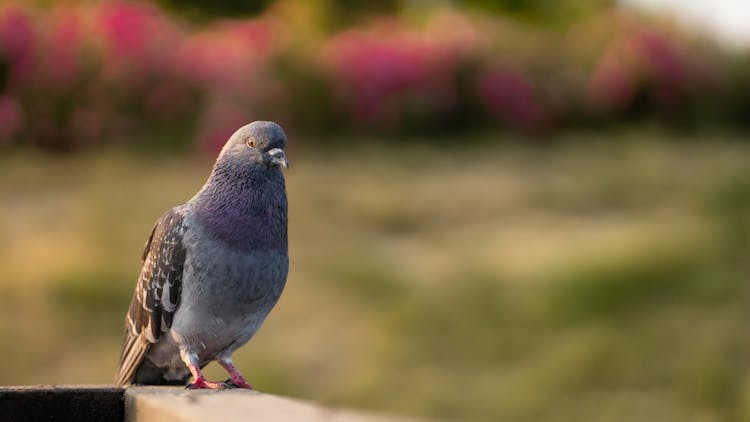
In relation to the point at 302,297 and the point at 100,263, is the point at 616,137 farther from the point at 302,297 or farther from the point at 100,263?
the point at 100,263

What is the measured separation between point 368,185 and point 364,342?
144 centimetres

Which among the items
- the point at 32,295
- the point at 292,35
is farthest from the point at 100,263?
the point at 292,35

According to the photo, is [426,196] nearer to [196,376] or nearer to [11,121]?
[11,121]

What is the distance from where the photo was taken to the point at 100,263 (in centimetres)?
509

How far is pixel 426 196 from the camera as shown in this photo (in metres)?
5.83

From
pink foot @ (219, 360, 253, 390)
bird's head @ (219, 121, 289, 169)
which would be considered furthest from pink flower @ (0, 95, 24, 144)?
bird's head @ (219, 121, 289, 169)

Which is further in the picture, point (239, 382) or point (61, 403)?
point (239, 382)

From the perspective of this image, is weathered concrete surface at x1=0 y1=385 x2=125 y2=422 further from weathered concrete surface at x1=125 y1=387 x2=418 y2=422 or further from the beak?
the beak

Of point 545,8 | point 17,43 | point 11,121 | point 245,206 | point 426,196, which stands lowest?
point 245,206

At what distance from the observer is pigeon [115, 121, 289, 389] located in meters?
2.18

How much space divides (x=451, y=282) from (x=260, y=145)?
9.40 ft

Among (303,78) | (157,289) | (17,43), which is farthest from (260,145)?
(17,43)

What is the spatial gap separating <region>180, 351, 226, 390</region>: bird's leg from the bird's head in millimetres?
479

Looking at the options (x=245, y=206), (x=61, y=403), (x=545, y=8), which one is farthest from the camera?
(x=545, y=8)
